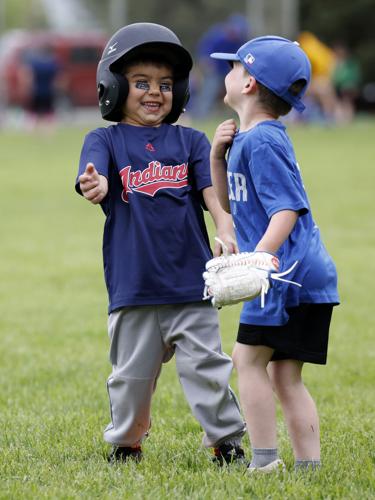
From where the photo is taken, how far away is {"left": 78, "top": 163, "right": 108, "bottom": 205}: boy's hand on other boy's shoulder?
4.21m

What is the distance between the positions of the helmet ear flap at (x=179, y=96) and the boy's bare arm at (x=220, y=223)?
35 centimetres

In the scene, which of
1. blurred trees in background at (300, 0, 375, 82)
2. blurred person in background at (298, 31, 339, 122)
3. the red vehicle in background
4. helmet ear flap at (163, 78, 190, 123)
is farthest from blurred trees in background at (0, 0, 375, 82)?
helmet ear flap at (163, 78, 190, 123)

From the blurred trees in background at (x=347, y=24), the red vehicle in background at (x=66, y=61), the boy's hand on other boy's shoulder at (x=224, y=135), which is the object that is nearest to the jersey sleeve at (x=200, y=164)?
the boy's hand on other boy's shoulder at (x=224, y=135)

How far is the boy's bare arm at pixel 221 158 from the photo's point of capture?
4297 mm

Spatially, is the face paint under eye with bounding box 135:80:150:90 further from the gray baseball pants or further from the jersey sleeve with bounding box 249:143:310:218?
the gray baseball pants

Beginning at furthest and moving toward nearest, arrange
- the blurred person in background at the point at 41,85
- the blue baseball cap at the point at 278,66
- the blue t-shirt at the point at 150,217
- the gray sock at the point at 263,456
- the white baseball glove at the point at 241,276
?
1. the blurred person in background at the point at 41,85
2. the blue t-shirt at the point at 150,217
3. the gray sock at the point at 263,456
4. the blue baseball cap at the point at 278,66
5. the white baseball glove at the point at 241,276

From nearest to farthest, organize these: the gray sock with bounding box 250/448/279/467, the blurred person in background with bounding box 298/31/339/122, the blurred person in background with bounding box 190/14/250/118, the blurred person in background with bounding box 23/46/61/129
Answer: the gray sock with bounding box 250/448/279/467 < the blurred person in background with bounding box 190/14/250/118 < the blurred person in background with bounding box 23/46/61/129 < the blurred person in background with bounding box 298/31/339/122

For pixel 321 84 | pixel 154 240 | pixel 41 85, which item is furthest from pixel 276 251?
pixel 321 84

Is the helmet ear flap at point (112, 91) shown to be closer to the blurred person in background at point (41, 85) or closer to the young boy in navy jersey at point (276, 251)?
the young boy in navy jersey at point (276, 251)

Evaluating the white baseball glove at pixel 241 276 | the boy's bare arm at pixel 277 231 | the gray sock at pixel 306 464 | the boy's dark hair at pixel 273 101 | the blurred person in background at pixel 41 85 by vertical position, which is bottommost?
the gray sock at pixel 306 464

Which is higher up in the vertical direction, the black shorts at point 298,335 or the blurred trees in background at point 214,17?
the blurred trees in background at point 214,17

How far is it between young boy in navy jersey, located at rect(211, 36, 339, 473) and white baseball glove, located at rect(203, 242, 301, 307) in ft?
0.53

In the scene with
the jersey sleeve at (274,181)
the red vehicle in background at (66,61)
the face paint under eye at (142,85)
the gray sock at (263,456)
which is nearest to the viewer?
the jersey sleeve at (274,181)

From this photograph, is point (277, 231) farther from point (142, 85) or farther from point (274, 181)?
point (142, 85)
